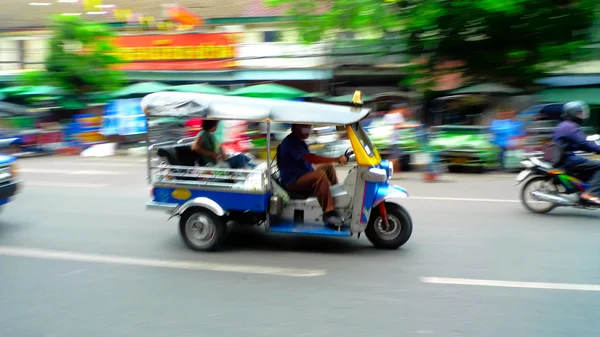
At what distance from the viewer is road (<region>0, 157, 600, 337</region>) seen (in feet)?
14.3

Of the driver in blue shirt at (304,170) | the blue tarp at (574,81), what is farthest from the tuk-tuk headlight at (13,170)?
the blue tarp at (574,81)

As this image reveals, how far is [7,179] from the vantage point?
295 inches

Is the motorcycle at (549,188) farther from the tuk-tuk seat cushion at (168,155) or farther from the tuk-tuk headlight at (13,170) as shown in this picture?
the tuk-tuk headlight at (13,170)

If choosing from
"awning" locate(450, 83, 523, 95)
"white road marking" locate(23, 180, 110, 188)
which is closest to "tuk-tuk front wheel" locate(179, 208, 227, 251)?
"white road marking" locate(23, 180, 110, 188)

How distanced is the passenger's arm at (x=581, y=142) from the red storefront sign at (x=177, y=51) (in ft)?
52.4

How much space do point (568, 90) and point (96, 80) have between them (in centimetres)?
1656

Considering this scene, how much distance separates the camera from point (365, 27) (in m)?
16.8

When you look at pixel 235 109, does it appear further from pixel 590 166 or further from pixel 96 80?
pixel 96 80

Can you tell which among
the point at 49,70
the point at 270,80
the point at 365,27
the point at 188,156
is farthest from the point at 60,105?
the point at 188,156

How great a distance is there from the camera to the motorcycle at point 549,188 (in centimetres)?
805

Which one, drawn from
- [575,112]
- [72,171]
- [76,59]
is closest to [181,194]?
[575,112]

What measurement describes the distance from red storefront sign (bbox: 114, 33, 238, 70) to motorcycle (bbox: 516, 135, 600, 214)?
15.5m

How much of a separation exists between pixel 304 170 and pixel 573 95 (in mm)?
15005

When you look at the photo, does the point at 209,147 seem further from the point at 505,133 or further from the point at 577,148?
the point at 505,133
